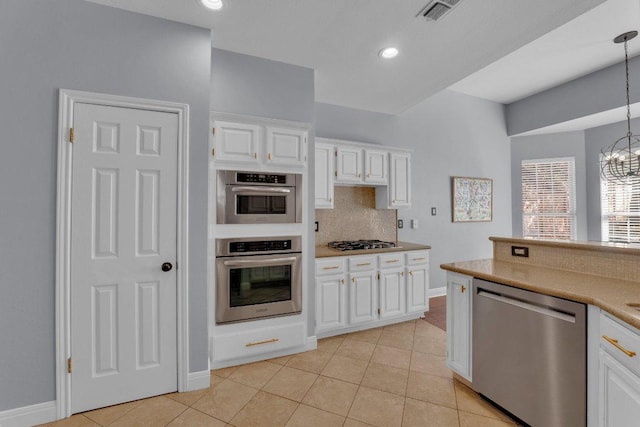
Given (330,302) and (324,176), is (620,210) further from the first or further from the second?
(330,302)

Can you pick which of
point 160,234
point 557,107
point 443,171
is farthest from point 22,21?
point 557,107

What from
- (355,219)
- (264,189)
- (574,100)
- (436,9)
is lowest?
(355,219)

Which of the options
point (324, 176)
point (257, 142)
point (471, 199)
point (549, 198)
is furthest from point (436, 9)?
point (549, 198)

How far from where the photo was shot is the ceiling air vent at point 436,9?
1984 millimetres

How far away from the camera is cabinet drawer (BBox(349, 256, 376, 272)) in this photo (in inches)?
127

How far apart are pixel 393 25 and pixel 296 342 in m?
2.87

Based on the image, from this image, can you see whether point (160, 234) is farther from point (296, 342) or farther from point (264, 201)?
point (296, 342)

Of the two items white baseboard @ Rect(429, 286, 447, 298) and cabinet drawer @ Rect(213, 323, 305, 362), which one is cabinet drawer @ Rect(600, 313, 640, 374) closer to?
cabinet drawer @ Rect(213, 323, 305, 362)

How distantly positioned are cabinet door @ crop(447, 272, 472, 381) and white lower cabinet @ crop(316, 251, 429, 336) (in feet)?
3.59

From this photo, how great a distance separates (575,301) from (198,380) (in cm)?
254

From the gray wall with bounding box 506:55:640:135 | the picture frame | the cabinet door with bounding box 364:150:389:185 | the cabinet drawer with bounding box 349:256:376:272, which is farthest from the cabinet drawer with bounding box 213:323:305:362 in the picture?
the gray wall with bounding box 506:55:640:135

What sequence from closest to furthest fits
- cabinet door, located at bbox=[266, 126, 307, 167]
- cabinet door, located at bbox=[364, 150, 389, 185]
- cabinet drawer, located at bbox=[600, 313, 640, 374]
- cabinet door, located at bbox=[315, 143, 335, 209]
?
cabinet drawer, located at bbox=[600, 313, 640, 374]
cabinet door, located at bbox=[266, 126, 307, 167]
cabinet door, located at bbox=[315, 143, 335, 209]
cabinet door, located at bbox=[364, 150, 389, 185]

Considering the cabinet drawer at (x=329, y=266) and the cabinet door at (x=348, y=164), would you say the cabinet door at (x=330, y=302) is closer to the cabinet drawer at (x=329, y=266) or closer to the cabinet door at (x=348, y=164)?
the cabinet drawer at (x=329, y=266)

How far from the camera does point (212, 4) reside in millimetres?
2059
